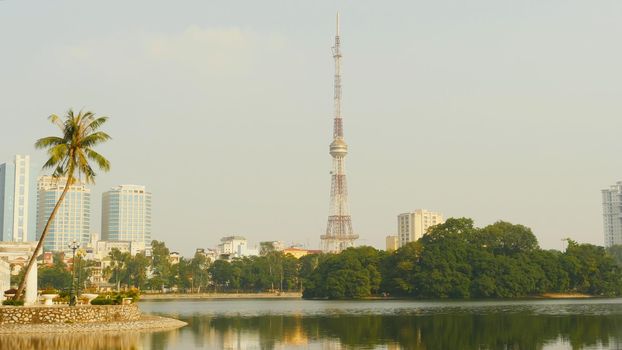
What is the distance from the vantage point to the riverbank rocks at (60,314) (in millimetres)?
47125

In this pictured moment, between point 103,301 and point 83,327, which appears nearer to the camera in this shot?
point 83,327

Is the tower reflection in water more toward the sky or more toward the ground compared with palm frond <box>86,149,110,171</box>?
more toward the ground

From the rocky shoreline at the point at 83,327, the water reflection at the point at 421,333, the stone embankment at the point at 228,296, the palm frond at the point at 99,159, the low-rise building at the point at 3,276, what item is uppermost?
the palm frond at the point at 99,159

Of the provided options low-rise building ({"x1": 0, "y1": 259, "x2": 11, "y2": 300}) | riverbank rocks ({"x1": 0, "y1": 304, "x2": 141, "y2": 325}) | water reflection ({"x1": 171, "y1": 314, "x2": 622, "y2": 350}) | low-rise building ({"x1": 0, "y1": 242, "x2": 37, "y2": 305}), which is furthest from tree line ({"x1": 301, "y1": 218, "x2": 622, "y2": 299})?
riverbank rocks ({"x1": 0, "y1": 304, "x2": 141, "y2": 325})

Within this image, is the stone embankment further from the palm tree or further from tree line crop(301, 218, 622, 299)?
the palm tree

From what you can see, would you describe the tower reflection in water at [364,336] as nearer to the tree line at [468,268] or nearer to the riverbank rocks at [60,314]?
the riverbank rocks at [60,314]

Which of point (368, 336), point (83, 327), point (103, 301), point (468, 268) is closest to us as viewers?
point (368, 336)

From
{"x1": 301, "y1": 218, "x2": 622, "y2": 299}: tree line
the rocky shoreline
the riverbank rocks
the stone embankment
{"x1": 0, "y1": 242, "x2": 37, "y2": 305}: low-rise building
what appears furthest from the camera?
the stone embankment

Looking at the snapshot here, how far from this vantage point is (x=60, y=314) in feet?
157

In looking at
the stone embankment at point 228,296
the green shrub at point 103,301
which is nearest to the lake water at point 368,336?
the green shrub at point 103,301

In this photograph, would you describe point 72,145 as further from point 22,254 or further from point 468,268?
point 468,268

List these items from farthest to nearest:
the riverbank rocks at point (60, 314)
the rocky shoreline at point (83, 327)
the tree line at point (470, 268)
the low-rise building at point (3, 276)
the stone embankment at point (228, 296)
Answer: the stone embankment at point (228, 296) < the tree line at point (470, 268) < the low-rise building at point (3, 276) < the riverbank rocks at point (60, 314) < the rocky shoreline at point (83, 327)

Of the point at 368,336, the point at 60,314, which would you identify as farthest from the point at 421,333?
the point at 60,314

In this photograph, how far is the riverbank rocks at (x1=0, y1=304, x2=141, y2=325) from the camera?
47125 mm
